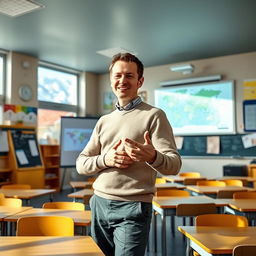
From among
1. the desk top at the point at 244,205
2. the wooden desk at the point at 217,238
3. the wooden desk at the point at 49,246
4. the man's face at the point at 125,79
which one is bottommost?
the desk top at the point at 244,205

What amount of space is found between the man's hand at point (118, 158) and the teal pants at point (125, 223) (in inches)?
6.9

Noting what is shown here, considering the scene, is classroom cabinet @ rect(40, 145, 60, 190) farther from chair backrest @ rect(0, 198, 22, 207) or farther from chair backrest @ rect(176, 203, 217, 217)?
chair backrest @ rect(176, 203, 217, 217)

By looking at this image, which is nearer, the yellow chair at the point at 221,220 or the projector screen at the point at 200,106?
the yellow chair at the point at 221,220

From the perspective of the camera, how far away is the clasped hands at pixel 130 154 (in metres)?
1.21

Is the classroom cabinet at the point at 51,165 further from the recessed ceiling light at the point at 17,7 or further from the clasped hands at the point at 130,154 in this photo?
the clasped hands at the point at 130,154

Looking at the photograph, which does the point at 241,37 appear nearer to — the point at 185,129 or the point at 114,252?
the point at 185,129

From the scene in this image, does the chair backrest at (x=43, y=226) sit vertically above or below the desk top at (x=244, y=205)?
above

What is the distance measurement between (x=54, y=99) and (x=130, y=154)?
7.39 meters

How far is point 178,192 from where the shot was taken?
3643 mm

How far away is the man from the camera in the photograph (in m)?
1.34

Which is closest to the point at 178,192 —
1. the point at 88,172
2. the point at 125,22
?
the point at 88,172

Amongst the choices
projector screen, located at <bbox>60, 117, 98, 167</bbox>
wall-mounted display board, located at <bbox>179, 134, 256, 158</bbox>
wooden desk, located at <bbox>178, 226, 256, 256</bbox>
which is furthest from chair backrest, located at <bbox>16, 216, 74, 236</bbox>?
wall-mounted display board, located at <bbox>179, 134, 256, 158</bbox>

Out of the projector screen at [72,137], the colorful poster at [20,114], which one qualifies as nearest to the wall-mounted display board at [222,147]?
the projector screen at [72,137]

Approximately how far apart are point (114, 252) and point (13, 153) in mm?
5634
